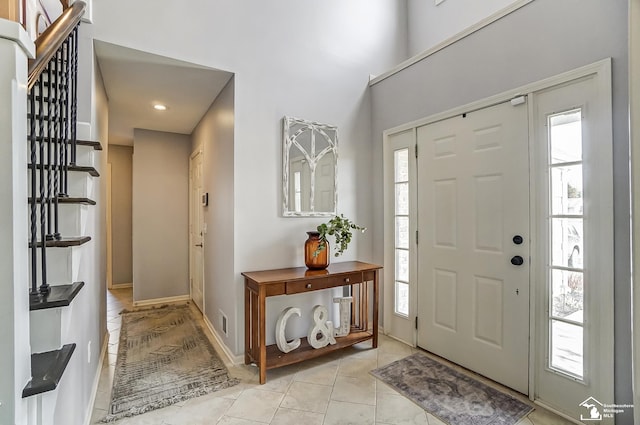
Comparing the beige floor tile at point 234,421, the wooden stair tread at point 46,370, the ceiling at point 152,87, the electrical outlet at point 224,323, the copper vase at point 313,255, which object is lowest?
the beige floor tile at point 234,421

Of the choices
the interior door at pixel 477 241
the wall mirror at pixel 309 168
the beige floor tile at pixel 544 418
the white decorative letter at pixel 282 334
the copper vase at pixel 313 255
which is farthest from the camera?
the wall mirror at pixel 309 168

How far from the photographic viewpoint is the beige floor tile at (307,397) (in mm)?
2078

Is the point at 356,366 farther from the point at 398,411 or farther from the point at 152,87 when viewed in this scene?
the point at 152,87

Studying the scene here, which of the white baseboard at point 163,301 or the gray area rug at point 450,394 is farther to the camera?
the white baseboard at point 163,301

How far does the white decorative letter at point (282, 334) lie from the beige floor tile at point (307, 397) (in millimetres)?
290

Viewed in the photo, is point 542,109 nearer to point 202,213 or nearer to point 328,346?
point 328,346

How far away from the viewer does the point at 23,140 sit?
88 centimetres

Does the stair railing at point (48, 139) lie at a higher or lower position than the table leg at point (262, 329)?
higher

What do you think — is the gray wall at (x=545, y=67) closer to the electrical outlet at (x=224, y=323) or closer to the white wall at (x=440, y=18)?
the white wall at (x=440, y=18)

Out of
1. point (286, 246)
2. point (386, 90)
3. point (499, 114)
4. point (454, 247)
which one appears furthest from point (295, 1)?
point (454, 247)

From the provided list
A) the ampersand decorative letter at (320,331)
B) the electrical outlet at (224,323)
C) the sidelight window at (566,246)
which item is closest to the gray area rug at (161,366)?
the electrical outlet at (224,323)

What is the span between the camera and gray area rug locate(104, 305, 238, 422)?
7.02 feet

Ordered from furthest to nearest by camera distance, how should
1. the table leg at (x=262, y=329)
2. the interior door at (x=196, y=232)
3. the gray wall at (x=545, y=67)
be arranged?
the interior door at (x=196, y=232) → the table leg at (x=262, y=329) → the gray wall at (x=545, y=67)

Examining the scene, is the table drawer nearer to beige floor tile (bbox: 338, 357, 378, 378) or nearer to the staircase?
beige floor tile (bbox: 338, 357, 378, 378)
